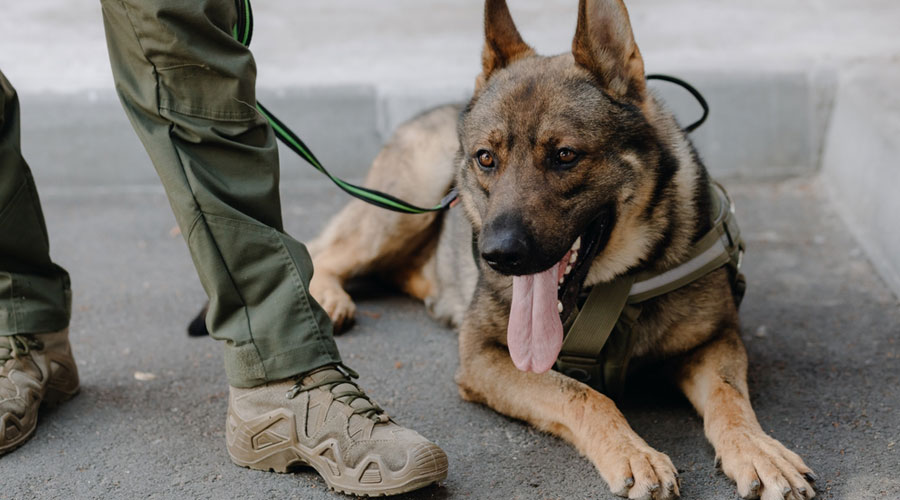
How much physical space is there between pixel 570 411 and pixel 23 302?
5.91 feet

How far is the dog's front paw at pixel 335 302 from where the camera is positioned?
378 cm

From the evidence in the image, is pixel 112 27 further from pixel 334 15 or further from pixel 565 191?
pixel 334 15

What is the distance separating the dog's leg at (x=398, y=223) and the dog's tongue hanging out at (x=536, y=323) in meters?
1.32

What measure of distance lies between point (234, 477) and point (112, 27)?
1.31 metres

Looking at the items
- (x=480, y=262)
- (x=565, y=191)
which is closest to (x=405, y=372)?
(x=480, y=262)

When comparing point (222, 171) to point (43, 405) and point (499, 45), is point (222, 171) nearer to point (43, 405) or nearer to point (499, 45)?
point (499, 45)

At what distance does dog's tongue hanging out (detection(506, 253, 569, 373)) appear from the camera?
2.66 metres

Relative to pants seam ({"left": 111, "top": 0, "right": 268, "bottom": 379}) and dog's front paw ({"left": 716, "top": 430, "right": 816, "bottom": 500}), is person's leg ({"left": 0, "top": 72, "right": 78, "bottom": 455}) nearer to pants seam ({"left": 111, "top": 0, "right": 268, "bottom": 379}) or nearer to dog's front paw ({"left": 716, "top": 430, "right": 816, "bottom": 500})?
pants seam ({"left": 111, "top": 0, "right": 268, "bottom": 379})

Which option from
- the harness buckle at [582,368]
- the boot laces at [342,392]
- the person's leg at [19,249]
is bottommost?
the harness buckle at [582,368]

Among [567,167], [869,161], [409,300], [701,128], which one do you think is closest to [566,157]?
[567,167]

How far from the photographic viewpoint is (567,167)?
8.61 feet

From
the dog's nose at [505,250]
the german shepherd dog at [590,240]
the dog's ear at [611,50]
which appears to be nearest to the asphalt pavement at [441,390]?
the german shepherd dog at [590,240]

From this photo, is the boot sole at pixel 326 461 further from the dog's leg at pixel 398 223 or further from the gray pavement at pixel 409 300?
the dog's leg at pixel 398 223

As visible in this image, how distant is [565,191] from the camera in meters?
2.59
